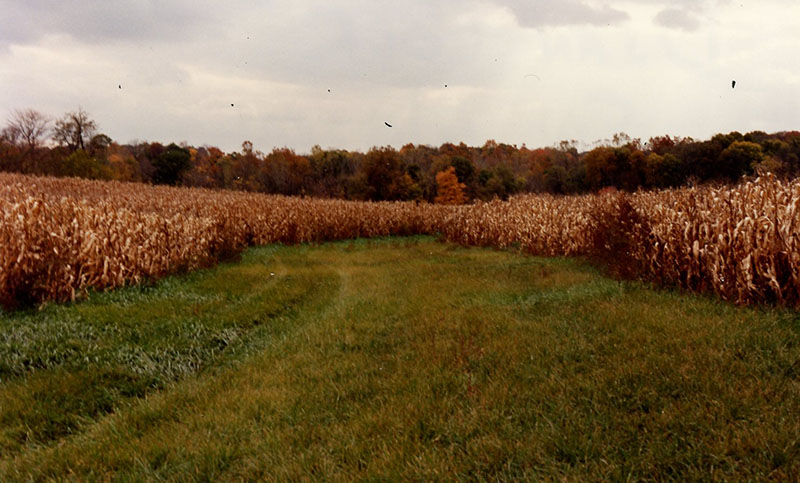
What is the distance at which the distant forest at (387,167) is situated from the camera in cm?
5475

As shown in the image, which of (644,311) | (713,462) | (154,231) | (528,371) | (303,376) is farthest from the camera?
(154,231)

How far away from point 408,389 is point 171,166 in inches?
2900

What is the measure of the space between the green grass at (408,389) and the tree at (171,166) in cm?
6667

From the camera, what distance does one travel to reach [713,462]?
3451mm

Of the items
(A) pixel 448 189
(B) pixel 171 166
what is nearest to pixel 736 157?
(A) pixel 448 189

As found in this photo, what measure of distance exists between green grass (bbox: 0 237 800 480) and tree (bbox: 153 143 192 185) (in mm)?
66670

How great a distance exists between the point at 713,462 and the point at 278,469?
3.47m

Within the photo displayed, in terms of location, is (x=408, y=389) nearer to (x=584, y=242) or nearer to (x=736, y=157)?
(x=584, y=242)

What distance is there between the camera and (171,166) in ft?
226

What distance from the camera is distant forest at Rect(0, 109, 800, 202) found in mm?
54750

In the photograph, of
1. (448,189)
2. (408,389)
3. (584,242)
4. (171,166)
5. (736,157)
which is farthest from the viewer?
(448,189)

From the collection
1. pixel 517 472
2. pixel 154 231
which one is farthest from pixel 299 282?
pixel 517 472

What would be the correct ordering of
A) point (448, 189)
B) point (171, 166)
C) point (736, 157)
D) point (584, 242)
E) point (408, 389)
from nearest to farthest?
1. point (408, 389)
2. point (584, 242)
3. point (736, 157)
4. point (171, 166)
5. point (448, 189)

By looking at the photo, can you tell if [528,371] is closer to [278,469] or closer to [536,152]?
[278,469]
